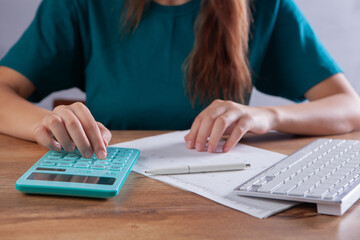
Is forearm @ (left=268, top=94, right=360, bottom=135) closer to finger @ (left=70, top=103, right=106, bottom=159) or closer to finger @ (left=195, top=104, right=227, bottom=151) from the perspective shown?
finger @ (left=195, top=104, right=227, bottom=151)

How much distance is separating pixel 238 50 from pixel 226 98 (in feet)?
0.42

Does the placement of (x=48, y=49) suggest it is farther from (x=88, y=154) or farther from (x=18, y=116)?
(x=88, y=154)

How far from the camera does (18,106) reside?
827 millimetres

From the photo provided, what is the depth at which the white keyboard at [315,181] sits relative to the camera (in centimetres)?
47

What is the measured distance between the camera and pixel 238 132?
73 cm

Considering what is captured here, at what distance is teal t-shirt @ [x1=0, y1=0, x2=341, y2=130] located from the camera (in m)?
1.04

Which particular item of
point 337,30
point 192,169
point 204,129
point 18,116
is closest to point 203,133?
point 204,129

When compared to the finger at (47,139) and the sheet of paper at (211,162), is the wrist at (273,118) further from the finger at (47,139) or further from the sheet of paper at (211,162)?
the finger at (47,139)

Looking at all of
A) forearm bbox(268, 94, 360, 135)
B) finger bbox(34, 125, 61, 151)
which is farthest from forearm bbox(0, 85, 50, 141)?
forearm bbox(268, 94, 360, 135)

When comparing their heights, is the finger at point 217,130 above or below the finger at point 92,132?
below

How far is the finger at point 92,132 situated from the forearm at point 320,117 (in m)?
0.39

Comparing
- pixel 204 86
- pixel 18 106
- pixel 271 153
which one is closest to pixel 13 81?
pixel 18 106

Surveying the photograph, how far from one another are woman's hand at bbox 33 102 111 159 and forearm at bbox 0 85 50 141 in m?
0.12

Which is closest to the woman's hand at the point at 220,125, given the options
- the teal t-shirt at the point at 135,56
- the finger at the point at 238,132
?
the finger at the point at 238,132
